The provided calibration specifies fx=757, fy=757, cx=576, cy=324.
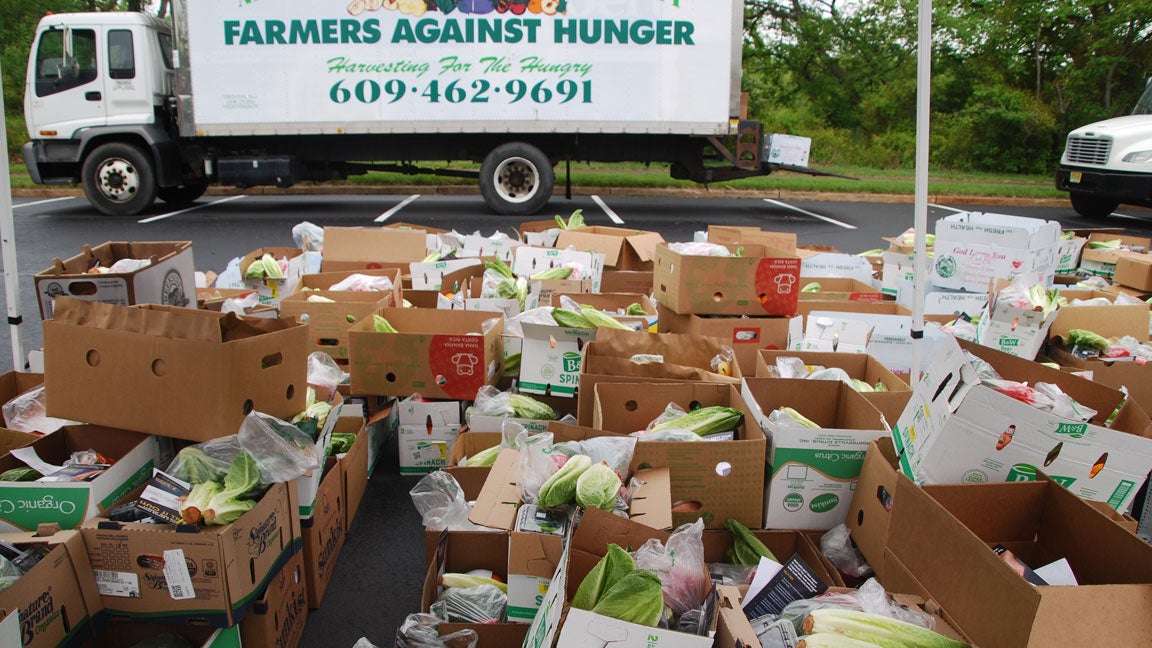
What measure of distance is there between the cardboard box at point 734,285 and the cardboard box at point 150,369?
2067 mm

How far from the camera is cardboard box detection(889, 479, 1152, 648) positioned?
146 cm

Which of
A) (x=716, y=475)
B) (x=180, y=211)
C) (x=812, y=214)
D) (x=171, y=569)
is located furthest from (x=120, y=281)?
(x=812, y=214)

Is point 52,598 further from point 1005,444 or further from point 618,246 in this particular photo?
point 618,246

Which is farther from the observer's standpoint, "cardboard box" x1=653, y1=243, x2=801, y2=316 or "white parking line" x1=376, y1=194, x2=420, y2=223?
"white parking line" x1=376, y1=194, x2=420, y2=223

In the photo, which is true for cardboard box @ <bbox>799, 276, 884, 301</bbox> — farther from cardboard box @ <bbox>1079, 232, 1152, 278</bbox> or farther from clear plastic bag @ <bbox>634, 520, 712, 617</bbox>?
clear plastic bag @ <bbox>634, 520, 712, 617</bbox>

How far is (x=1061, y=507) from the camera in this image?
1887 mm

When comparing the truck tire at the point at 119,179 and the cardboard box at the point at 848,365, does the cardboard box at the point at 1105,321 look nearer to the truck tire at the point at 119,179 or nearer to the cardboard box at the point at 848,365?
the cardboard box at the point at 848,365

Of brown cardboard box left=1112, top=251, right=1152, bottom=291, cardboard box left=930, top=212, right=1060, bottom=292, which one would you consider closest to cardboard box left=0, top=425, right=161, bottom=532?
cardboard box left=930, top=212, right=1060, bottom=292

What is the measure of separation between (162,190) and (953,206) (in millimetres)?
13346

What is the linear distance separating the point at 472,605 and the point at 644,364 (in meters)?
1.20

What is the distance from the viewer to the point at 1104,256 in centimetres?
546

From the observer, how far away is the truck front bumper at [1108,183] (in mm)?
10719

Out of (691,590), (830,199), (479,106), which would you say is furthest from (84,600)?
(830,199)

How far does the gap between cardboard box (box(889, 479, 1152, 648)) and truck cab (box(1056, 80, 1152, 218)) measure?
1131 cm
